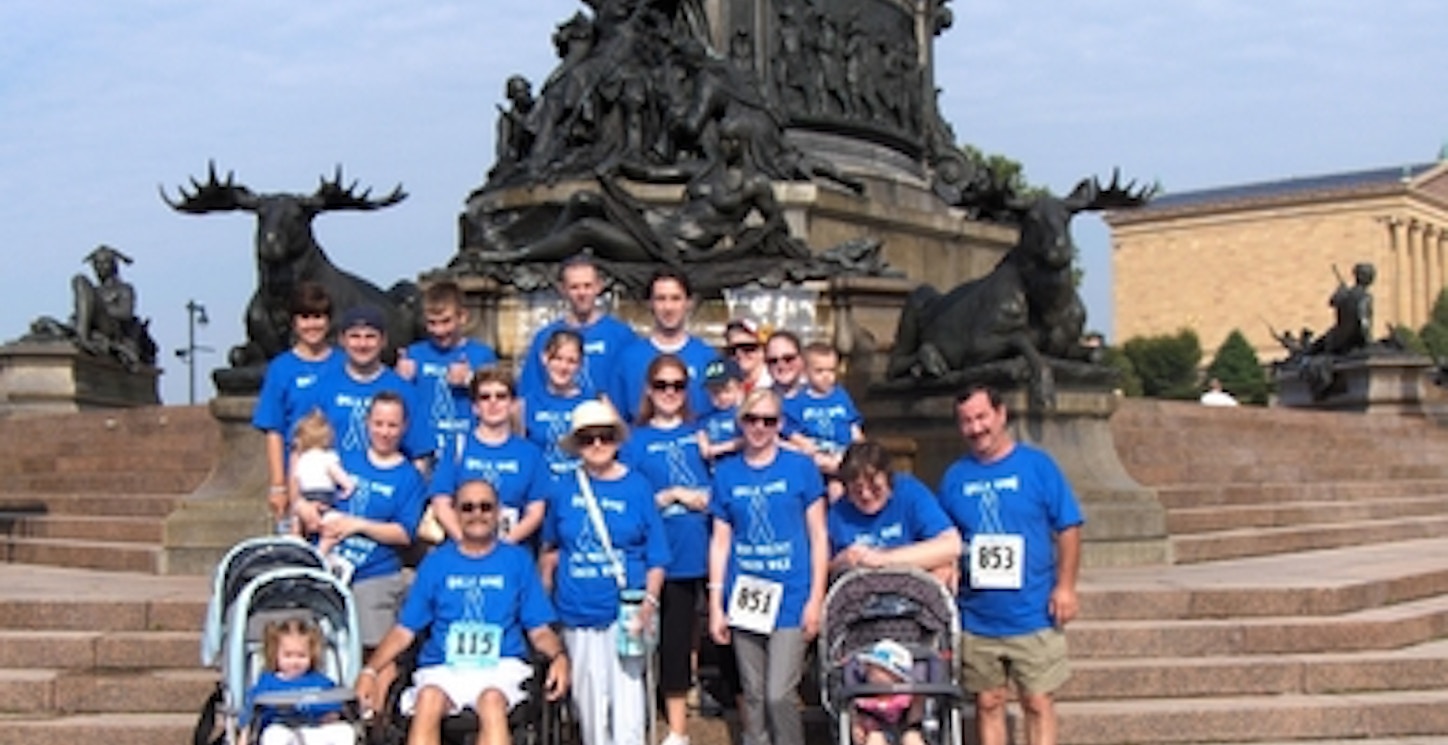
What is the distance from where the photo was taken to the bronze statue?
2844cm

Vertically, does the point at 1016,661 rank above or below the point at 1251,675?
above

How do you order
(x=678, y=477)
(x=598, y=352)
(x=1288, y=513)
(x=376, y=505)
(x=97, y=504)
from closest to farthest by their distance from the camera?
1. (x=376, y=505)
2. (x=678, y=477)
3. (x=598, y=352)
4. (x=97, y=504)
5. (x=1288, y=513)

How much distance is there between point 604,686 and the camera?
721cm

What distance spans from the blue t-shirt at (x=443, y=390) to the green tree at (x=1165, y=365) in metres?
73.8

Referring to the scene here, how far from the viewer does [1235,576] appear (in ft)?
37.8

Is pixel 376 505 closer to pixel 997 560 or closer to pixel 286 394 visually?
pixel 286 394

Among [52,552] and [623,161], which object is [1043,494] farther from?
[623,161]

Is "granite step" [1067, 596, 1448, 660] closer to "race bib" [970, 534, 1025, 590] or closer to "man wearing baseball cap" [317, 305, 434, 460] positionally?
"race bib" [970, 534, 1025, 590]

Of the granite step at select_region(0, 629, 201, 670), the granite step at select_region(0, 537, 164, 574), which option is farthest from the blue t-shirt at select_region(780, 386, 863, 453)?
the granite step at select_region(0, 537, 164, 574)

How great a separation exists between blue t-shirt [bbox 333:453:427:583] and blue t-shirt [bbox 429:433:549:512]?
0.12 metres

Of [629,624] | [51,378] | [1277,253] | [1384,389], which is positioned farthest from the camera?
[1277,253]

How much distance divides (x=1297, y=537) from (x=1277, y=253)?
109 m

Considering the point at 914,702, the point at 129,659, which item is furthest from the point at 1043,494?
the point at 129,659

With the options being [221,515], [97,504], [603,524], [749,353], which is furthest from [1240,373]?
[603,524]
